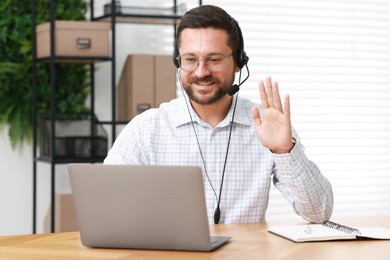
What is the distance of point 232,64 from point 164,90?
132cm

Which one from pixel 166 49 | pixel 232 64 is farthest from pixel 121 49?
pixel 232 64

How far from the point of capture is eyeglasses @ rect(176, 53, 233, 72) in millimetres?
2389

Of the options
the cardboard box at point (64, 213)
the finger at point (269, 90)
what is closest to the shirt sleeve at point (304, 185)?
the finger at point (269, 90)

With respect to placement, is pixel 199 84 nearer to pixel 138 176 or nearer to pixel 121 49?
pixel 138 176

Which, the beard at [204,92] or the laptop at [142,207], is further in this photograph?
the beard at [204,92]

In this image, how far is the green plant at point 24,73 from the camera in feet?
12.5

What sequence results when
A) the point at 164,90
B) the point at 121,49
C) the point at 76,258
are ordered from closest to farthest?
1. the point at 76,258
2. the point at 164,90
3. the point at 121,49

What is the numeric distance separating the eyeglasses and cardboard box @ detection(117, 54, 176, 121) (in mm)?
1308

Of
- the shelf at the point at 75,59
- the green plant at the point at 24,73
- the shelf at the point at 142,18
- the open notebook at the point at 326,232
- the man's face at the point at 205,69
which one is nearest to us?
the open notebook at the point at 326,232

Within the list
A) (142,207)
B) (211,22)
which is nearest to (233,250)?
(142,207)

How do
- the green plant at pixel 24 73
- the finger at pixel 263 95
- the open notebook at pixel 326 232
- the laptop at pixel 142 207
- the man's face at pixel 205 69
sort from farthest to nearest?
the green plant at pixel 24 73, the man's face at pixel 205 69, the finger at pixel 263 95, the open notebook at pixel 326 232, the laptop at pixel 142 207

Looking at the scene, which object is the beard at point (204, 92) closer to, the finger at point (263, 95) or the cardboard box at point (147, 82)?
the finger at point (263, 95)

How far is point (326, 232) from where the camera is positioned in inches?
75.6

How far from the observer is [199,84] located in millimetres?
2398
